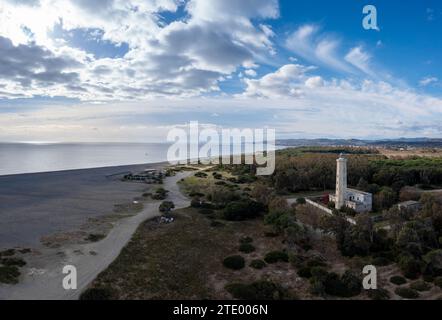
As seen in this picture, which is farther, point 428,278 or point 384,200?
point 384,200

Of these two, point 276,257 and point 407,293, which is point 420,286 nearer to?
point 407,293

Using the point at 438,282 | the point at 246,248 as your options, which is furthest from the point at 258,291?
the point at 438,282

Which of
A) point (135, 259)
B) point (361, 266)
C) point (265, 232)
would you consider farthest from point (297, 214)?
point (135, 259)

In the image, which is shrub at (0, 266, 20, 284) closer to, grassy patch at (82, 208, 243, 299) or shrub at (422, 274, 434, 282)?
grassy patch at (82, 208, 243, 299)

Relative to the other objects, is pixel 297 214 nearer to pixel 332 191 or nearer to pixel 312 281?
pixel 312 281

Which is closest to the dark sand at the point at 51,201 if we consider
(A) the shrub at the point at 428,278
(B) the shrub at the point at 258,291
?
(B) the shrub at the point at 258,291

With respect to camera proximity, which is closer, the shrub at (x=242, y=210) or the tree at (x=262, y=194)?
the shrub at (x=242, y=210)

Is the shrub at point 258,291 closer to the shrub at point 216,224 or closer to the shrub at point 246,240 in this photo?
the shrub at point 246,240
